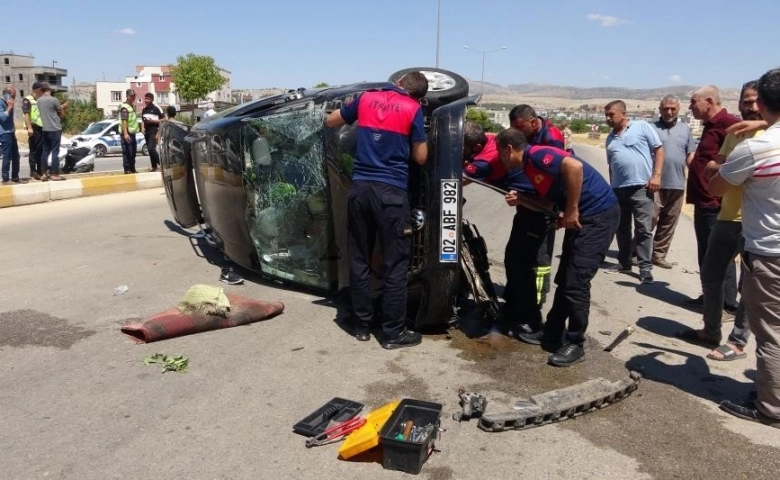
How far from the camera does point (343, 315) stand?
4.96 m

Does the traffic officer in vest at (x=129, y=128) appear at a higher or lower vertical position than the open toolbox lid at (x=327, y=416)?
higher

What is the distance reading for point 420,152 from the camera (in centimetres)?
413

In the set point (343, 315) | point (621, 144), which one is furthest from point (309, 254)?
point (621, 144)

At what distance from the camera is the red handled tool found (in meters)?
3.04

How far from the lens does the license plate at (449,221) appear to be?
4.04 metres

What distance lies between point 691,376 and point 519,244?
1.44m

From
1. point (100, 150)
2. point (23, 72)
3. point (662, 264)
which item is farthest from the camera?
point (23, 72)

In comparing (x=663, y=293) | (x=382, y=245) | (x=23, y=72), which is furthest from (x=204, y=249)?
(x=23, y=72)

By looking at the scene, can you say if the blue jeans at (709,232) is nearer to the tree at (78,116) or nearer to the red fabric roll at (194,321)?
the red fabric roll at (194,321)

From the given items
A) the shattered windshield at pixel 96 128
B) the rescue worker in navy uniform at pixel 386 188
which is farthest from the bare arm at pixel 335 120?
the shattered windshield at pixel 96 128

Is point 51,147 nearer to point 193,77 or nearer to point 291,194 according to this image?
point 291,194

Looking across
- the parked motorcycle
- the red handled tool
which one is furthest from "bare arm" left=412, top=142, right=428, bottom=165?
the parked motorcycle

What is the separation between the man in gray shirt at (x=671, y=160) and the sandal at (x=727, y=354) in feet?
8.79

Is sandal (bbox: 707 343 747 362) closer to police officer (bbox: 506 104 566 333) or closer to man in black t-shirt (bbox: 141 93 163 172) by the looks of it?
police officer (bbox: 506 104 566 333)
